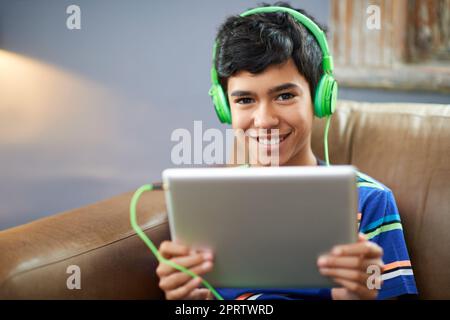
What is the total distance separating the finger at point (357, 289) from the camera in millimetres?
800

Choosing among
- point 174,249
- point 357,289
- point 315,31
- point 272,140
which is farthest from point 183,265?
point 315,31

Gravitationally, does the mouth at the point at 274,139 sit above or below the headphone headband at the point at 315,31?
below

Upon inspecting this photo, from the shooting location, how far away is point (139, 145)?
1.94 meters

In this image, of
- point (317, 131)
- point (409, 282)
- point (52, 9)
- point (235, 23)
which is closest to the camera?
point (409, 282)

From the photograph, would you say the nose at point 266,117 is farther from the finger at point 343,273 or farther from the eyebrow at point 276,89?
the finger at point 343,273

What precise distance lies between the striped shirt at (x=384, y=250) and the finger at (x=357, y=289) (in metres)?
0.17

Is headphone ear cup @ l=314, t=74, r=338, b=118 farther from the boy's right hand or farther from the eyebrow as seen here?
the boy's right hand

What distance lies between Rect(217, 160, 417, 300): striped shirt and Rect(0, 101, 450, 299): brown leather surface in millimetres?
120

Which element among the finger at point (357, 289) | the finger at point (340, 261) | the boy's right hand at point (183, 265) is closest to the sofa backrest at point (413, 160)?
the finger at point (357, 289)

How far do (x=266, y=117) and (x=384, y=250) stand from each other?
35 centimetres

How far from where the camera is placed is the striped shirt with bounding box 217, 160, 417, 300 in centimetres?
104

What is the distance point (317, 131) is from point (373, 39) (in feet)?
1.32
